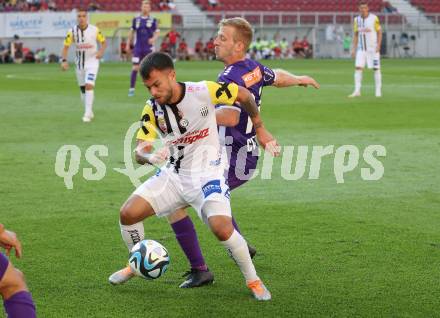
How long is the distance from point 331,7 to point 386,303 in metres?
53.9

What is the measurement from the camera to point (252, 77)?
7.42 metres

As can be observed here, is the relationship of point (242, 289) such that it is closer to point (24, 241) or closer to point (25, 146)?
point (24, 241)

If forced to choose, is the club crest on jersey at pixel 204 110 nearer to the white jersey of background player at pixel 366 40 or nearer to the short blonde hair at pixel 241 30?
the short blonde hair at pixel 241 30

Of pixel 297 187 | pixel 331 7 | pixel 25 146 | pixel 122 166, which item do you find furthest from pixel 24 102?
pixel 331 7

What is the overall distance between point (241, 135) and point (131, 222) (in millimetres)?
1309

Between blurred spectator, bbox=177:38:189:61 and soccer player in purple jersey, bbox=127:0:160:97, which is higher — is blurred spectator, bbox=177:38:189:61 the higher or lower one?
the lower one

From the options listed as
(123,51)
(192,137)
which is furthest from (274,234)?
(123,51)

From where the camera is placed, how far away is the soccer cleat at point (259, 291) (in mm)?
6281

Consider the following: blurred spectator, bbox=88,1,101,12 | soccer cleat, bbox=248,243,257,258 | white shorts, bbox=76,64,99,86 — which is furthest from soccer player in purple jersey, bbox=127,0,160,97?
blurred spectator, bbox=88,1,101,12

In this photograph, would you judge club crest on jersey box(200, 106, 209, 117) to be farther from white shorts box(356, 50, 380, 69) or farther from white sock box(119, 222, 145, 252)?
white shorts box(356, 50, 380, 69)

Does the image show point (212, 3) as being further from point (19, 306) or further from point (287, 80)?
point (19, 306)

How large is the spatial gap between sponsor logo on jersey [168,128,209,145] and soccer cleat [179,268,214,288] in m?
0.95

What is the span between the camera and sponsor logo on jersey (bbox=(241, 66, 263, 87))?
24.1 feet

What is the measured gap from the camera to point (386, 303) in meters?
6.16
